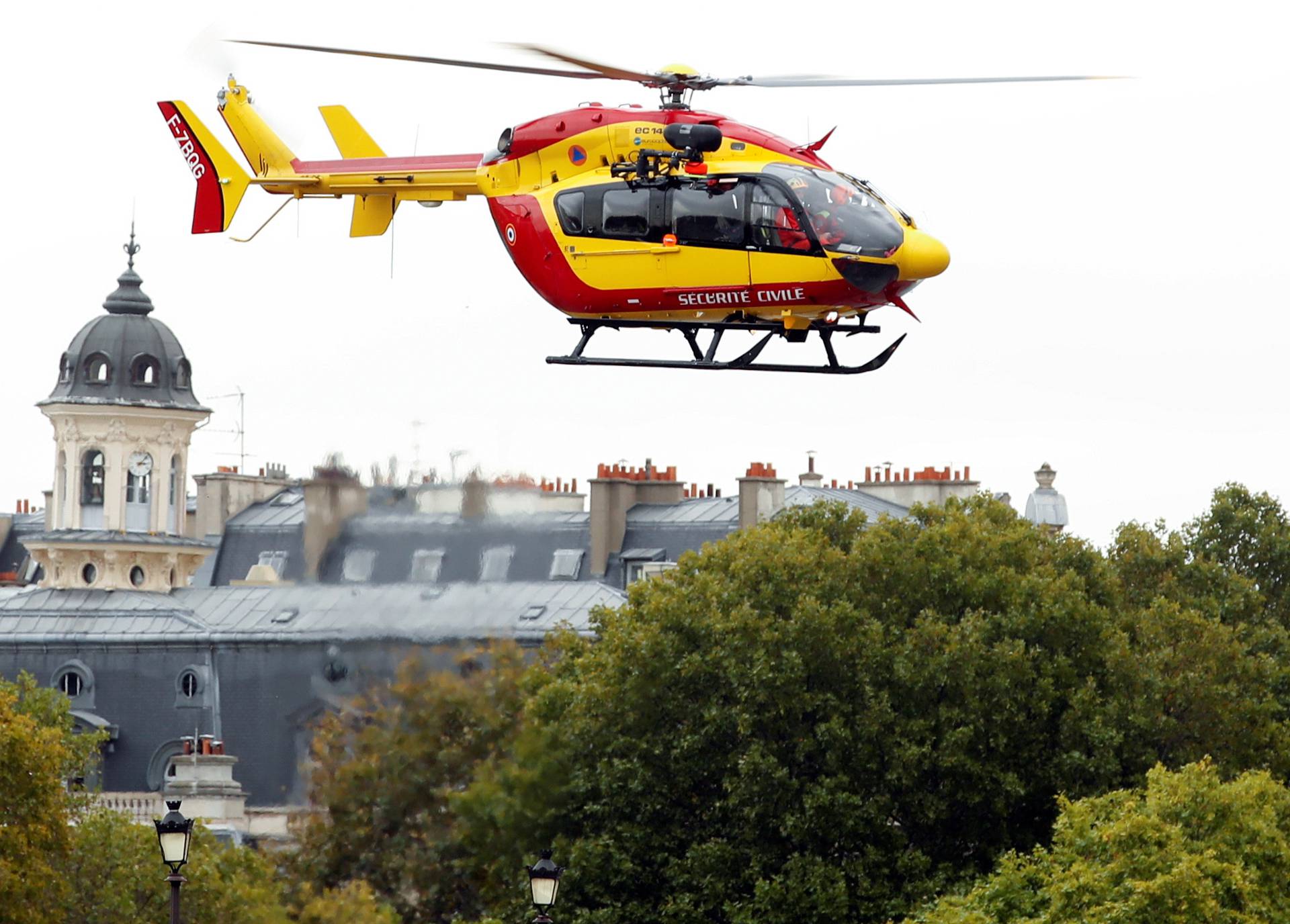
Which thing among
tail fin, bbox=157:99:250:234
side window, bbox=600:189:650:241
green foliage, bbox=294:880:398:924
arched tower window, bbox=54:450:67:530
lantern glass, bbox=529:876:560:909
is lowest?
green foliage, bbox=294:880:398:924

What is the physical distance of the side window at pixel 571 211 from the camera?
51719 mm

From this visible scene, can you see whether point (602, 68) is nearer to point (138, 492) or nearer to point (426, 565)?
point (426, 565)

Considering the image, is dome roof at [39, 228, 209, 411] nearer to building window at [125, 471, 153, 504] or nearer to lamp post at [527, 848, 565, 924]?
building window at [125, 471, 153, 504]

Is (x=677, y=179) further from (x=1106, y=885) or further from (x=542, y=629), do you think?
(x=542, y=629)

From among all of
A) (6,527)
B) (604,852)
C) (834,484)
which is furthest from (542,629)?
(6,527)

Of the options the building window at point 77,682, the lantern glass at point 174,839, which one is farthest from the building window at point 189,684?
the lantern glass at point 174,839

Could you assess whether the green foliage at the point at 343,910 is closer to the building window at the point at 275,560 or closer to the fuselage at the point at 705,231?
the building window at the point at 275,560

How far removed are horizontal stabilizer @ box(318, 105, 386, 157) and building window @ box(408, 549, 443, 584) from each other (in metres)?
11.6

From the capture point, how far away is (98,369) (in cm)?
10250

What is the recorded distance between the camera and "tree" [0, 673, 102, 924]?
6644 centimetres

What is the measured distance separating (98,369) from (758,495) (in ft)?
63.8

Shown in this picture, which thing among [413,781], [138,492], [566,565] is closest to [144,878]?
[413,781]

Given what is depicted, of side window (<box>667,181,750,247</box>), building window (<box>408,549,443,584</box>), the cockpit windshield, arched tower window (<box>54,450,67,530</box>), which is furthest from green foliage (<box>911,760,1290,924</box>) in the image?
arched tower window (<box>54,450,67,530</box>)

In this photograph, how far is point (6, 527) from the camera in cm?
14575
